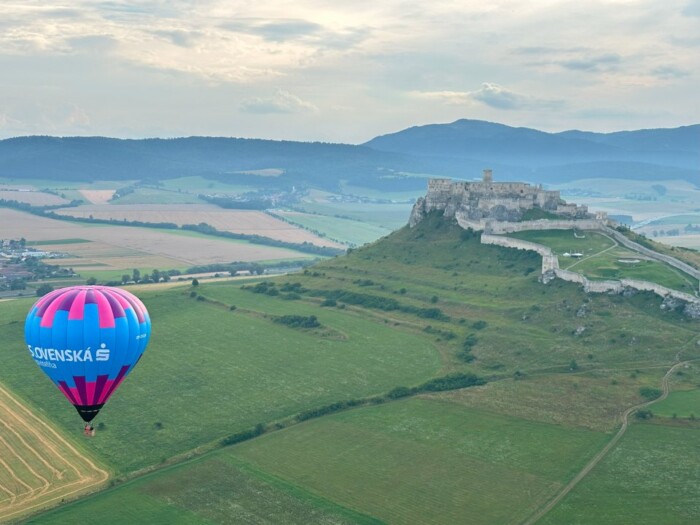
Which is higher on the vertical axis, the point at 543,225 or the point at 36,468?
the point at 543,225

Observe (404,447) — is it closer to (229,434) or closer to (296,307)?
(229,434)

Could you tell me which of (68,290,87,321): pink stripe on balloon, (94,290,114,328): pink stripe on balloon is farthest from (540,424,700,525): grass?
(68,290,87,321): pink stripe on balloon

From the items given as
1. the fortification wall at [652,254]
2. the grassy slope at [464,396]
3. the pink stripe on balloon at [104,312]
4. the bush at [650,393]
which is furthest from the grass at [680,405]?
the pink stripe on balloon at [104,312]

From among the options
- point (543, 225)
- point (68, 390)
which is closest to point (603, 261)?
point (543, 225)

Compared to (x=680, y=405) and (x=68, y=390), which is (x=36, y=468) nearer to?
(x=68, y=390)

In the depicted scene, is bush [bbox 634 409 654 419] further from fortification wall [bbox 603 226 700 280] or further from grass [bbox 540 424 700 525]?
fortification wall [bbox 603 226 700 280]

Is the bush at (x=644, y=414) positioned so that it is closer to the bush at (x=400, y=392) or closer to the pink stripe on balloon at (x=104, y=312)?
the bush at (x=400, y=392)

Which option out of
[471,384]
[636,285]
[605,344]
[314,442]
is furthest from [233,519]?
[636,285]
